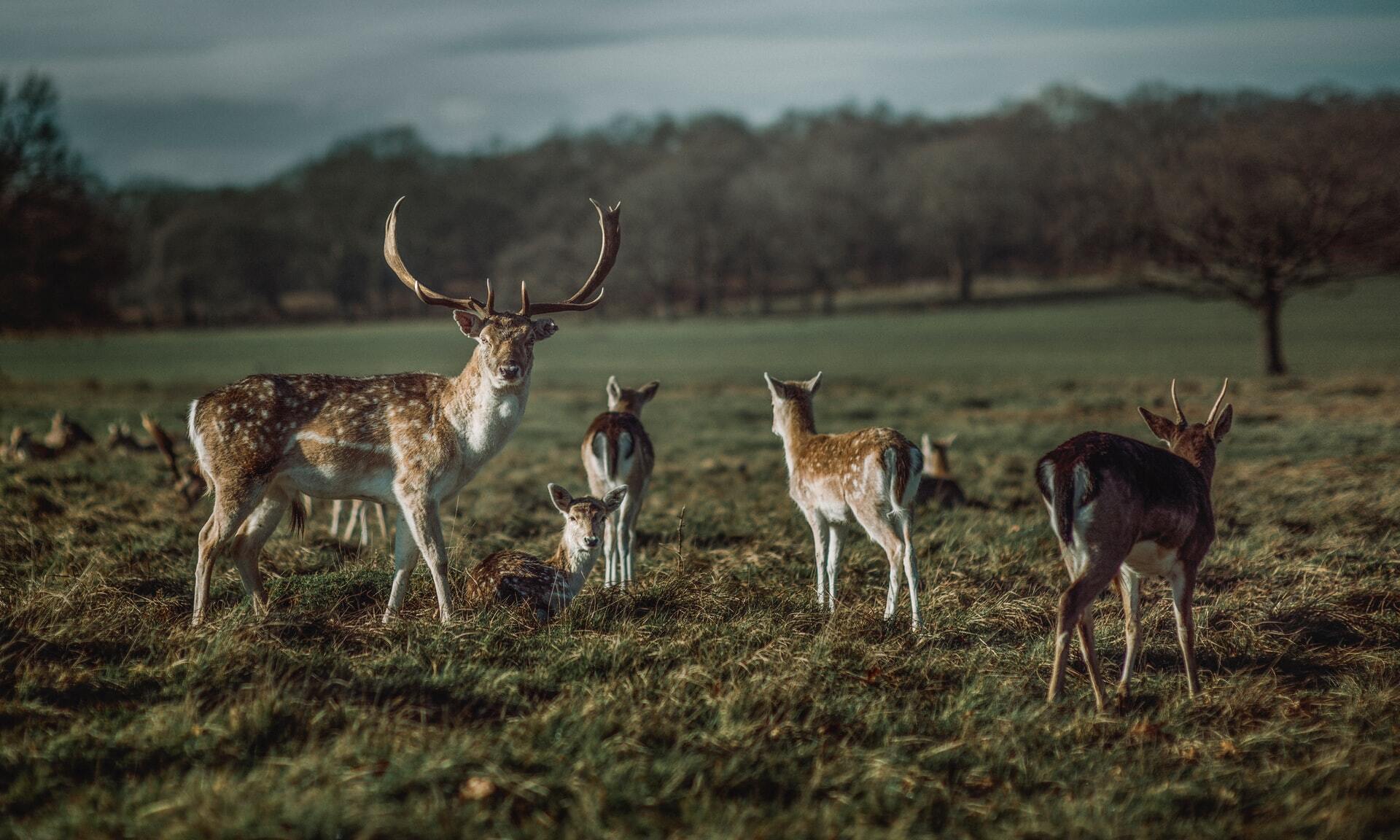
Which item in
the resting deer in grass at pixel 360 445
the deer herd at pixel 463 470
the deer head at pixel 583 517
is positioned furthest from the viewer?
the deer head at pixel 583 517

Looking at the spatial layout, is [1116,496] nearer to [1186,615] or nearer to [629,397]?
[1186,615]

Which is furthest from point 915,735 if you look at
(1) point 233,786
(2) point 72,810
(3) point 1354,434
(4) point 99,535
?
(3) point 1354,434

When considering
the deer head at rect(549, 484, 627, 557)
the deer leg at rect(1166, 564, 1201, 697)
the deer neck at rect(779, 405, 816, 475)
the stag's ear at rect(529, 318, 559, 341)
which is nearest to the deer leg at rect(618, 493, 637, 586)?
the deer head at rect(549, 484, 627, 557)

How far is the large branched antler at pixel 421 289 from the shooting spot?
7.02 meters

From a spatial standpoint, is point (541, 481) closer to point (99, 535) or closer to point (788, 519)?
point (788, 519)

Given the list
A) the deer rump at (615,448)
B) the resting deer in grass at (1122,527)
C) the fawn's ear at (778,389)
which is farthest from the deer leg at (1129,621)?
the deer rump at (615,448)

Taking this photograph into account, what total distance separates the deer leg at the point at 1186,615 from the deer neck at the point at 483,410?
4.01 m

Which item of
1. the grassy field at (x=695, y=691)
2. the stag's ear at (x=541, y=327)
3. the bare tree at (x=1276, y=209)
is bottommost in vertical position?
the grassy field at (x=695, y=691)

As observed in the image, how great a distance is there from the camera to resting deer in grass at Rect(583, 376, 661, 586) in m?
8.28

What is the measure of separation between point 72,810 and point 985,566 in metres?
6.12

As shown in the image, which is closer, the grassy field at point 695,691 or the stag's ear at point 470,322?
the grassy field at point 695,691

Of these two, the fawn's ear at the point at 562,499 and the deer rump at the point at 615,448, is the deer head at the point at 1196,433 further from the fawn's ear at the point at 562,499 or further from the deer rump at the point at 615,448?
the deer rump at the point at 615,448

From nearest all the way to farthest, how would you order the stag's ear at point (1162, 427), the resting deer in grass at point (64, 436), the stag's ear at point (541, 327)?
the stag's ear at point (1162, 427) → the stag's ear at point (541, 327) → the resting deer in grass at point (64, 436)

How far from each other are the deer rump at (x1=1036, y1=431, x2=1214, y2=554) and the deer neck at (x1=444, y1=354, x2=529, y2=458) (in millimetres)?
3238
